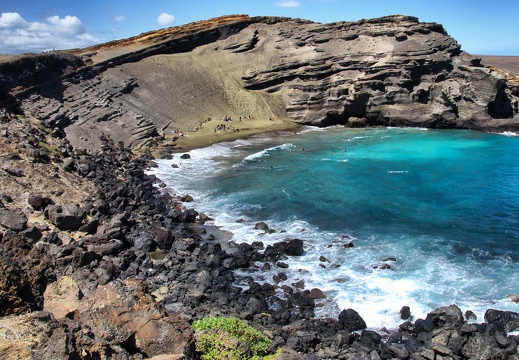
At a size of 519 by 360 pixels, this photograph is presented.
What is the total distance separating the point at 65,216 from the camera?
21625 mm

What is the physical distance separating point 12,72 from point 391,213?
3538cm

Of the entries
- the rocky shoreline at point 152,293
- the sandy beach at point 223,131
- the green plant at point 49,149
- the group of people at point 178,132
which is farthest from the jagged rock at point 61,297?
the group of people at point 178,132

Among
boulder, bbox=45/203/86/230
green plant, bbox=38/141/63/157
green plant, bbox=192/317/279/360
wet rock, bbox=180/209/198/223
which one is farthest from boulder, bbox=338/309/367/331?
green plant, bbox=38/141/63/157

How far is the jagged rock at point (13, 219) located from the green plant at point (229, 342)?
39.5ft

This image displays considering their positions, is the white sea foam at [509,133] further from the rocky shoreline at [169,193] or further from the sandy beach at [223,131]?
the sandy beach at [223,131]

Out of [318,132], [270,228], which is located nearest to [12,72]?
[270,228]

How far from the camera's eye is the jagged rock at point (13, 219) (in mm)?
19516

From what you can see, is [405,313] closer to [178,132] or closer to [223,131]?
[178,132]

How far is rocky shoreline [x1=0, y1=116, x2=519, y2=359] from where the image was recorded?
811 cm

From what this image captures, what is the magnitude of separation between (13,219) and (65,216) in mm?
2420

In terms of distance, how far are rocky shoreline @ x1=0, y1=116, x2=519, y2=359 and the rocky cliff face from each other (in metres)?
19.8

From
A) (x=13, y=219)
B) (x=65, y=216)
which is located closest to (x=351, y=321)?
(x=65, y=216)

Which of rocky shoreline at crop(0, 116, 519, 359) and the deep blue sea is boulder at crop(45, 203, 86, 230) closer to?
rocky shoreline at crop(0, 116, 519, 359)

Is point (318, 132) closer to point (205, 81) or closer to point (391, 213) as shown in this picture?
point (205, 81)
